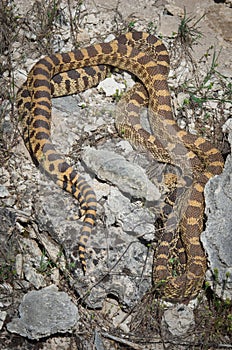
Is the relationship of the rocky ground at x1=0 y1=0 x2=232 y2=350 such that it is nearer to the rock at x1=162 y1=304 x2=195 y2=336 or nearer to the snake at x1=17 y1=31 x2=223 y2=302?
the rock at x1=162 y1=304 x2=195 y2=336

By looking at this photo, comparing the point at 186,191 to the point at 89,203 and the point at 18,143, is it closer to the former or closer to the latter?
the point at 89,203

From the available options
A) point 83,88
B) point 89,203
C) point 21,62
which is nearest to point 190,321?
point 89,203

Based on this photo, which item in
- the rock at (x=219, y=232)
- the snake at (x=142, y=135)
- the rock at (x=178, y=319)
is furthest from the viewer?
the snake at (x=142, y=135)

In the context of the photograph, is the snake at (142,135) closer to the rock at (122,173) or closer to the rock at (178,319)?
the rock at (178,319)

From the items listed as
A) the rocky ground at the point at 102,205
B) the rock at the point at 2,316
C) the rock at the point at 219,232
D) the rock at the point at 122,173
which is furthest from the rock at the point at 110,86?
the rock at the point at 2,316

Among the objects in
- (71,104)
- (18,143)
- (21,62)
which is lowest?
(18,143)

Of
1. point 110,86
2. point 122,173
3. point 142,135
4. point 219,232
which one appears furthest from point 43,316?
point 110,86

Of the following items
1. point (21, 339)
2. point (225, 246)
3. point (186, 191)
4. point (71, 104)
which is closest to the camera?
point (21, 339)
